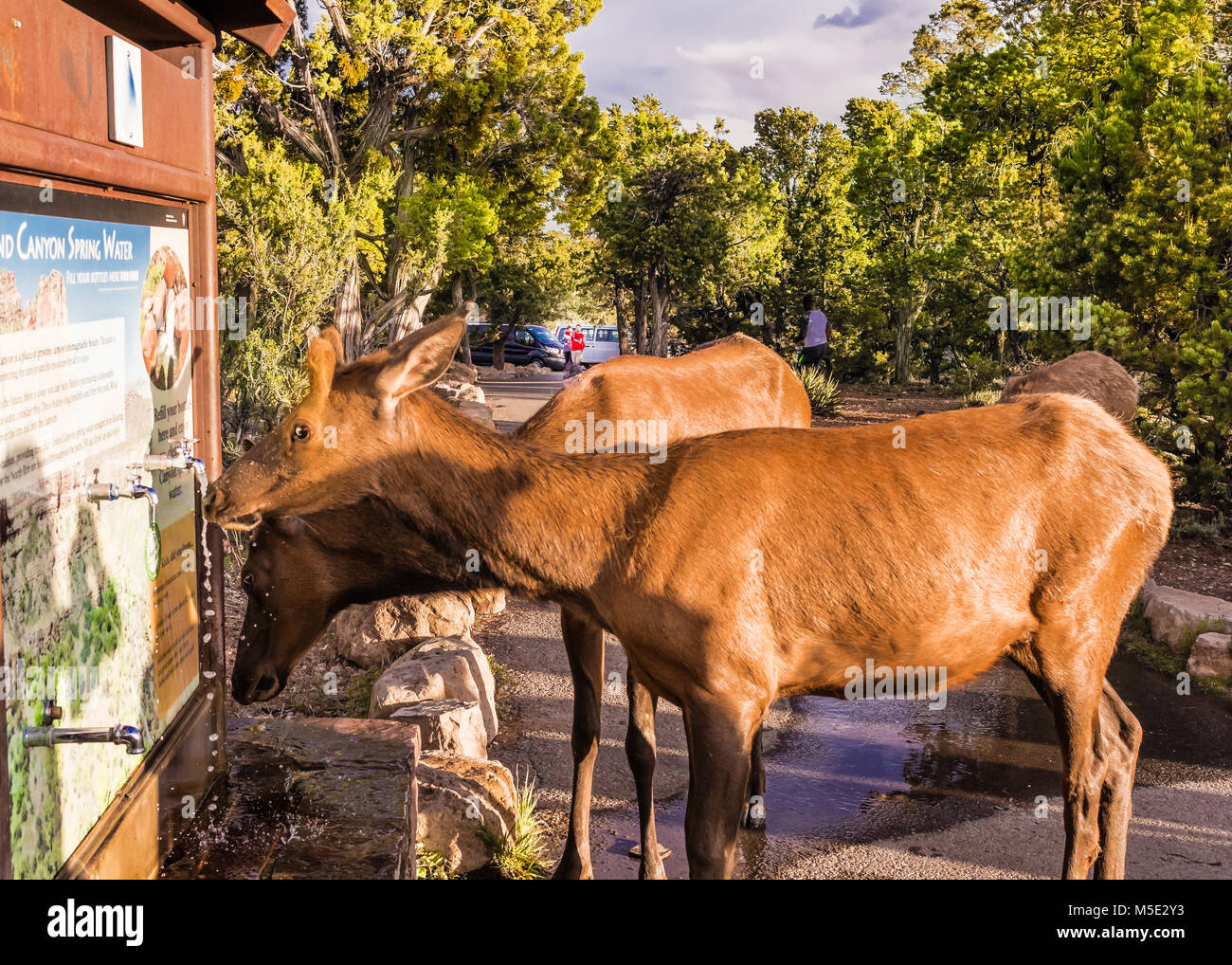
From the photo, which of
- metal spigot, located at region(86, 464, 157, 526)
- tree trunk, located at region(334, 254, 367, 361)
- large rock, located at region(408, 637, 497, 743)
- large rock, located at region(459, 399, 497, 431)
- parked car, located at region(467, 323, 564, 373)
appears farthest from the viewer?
parked car, located at region(467, 323, 564, 373)

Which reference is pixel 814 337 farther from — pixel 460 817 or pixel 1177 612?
pixel 460 817

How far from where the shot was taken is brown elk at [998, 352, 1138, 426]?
11.4 metres

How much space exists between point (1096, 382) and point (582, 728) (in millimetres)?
8633

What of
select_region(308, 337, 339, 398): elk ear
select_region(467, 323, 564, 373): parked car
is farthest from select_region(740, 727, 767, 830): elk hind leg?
select_region(467, 323, 564, 373): parked car

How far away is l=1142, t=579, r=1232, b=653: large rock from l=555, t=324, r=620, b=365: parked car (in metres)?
24.5

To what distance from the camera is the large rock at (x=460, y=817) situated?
4.78 m

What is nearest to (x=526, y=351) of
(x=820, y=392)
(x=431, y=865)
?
(x=820, y=392)

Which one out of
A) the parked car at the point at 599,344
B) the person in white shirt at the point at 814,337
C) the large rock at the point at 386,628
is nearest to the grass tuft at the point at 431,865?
the large rock at the point at 386,628

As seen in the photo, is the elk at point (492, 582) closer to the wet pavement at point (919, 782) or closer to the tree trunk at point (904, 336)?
the wet pavement at point (919, 782)

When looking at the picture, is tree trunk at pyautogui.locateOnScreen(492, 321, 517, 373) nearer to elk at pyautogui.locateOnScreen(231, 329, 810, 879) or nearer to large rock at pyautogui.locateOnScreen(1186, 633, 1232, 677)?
large rock at pyautogui.locateOnScreen(1186, 633, 1232, 677)

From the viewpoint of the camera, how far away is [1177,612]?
7906 mm

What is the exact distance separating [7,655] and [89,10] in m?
1.83
